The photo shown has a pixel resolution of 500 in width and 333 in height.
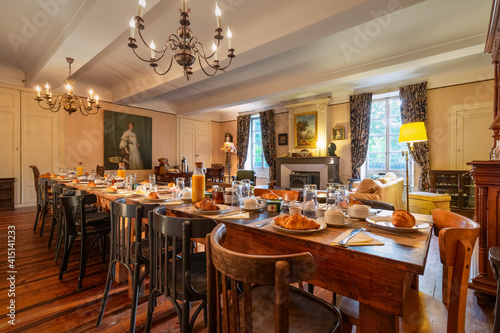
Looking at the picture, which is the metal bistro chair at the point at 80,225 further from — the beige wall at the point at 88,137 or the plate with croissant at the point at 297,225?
the beige wall at the point at 88,137

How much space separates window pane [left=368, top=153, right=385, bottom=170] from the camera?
6.16 metres

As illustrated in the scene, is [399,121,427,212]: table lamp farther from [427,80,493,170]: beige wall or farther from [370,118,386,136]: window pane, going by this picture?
[370,118,386,136]: window pane

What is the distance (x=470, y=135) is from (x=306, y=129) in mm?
3672

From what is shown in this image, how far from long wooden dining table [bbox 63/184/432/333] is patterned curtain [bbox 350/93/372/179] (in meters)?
5.53

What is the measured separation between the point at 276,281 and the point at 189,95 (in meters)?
7.58

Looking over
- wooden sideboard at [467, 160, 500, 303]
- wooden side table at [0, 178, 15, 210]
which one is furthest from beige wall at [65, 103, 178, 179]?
wooden sideboard at [467, 160, 500, 303]

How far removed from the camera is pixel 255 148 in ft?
29.6

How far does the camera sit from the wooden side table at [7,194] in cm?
534

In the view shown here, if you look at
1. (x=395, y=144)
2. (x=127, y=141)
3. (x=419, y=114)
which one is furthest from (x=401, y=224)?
(x=127, y=141)

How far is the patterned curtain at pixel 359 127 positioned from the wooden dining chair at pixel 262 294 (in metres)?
5.78

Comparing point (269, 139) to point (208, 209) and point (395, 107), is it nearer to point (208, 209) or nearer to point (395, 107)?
point (395, 107)

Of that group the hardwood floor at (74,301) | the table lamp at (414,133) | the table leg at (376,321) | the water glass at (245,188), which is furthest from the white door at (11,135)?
the table lamp at (414,133)

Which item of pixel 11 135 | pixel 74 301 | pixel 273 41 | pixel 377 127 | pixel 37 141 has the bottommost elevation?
pixel 74 301

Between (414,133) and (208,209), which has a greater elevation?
(414,133)
